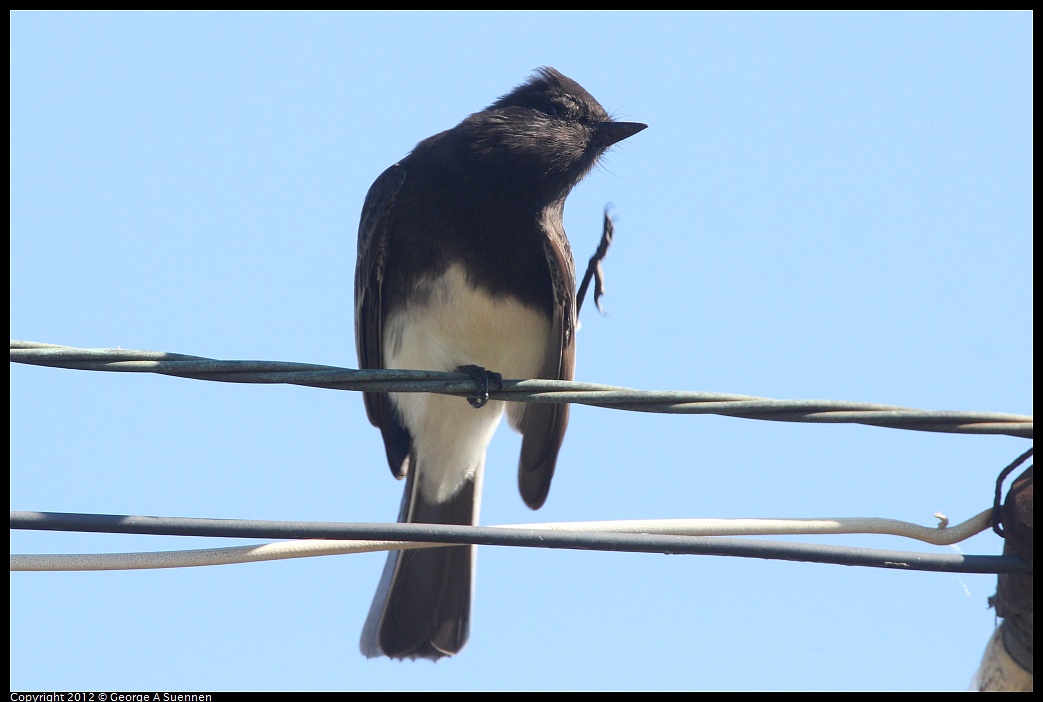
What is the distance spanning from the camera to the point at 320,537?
292cm

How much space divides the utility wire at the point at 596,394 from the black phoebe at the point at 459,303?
1946 mm

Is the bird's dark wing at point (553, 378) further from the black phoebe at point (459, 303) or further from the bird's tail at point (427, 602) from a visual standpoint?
the bird's tail at point (427, 602)

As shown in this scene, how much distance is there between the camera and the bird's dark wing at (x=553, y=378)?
5384 mm

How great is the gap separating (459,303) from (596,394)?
2.08 metres

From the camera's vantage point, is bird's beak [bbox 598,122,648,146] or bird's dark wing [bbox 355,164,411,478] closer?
bird's dark wing [bbox 355,164,411,478]

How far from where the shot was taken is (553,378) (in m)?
5.66

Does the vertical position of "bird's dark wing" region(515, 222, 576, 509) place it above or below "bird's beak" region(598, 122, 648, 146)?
below

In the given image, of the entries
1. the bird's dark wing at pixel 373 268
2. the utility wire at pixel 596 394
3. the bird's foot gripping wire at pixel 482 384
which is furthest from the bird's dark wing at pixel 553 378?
the utility wire at pixel 596 394

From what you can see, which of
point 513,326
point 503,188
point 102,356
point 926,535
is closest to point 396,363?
point 513,326

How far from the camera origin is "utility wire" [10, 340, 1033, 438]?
3016 millimetres

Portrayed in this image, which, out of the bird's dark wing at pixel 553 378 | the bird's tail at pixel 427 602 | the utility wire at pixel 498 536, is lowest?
the bird's tail at pixel 427 602

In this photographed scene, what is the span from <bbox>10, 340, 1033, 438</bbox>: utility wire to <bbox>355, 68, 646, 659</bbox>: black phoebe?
1.95 m

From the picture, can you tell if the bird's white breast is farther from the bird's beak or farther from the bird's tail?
the bird's beak

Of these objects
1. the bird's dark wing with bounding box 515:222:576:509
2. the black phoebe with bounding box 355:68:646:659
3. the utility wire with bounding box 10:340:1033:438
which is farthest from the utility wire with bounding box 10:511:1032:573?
the bird's dark wing with bounding box 515:222:576:509
